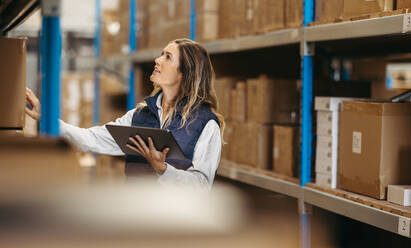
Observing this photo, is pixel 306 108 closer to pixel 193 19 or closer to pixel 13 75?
pixel 193 19

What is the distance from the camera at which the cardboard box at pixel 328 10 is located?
2.69 m

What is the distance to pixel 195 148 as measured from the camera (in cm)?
186

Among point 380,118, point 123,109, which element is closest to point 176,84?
point 380,118

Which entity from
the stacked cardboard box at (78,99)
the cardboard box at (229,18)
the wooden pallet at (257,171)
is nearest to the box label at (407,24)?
the wooden pallet at (257,171)

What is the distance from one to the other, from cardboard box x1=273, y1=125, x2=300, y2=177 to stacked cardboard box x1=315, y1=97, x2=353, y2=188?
31cm

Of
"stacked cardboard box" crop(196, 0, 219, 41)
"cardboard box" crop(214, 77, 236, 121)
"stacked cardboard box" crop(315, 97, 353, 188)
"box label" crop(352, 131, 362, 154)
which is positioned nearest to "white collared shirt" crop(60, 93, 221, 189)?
"box label" crop(352, 131, 362, 154)

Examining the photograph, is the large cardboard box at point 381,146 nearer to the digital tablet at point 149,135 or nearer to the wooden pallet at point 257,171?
the wooden pallet at point 257,171

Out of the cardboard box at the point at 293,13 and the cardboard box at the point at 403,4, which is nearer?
the cardboard box at the point at 403,4

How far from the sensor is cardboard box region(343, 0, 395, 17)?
93.7 inches

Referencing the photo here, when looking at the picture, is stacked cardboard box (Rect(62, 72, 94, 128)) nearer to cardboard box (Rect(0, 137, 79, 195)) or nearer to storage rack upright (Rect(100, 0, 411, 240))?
storage rack upright (Rect(100, 0, 411, 240))

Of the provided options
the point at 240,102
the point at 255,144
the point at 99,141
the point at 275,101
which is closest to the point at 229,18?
the point at 240,102

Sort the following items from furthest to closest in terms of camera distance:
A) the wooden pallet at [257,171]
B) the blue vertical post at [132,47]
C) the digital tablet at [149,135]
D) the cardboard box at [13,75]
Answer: the blue vertical post at [132,47], the wooden pallet at [257,171], the digital tablet at [149,135], the cardboard box at [13,75]

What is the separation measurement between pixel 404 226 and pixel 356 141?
525 mm

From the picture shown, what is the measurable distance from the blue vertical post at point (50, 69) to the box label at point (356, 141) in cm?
175
